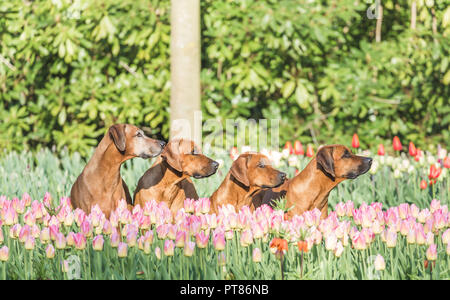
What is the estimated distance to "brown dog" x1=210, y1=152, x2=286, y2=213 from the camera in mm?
4523

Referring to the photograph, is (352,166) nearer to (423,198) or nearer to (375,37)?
(423,198)

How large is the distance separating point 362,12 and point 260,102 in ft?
5.92

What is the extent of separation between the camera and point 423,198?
18.2ft

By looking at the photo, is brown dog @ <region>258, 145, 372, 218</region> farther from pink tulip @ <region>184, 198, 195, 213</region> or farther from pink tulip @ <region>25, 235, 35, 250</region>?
pink tulip @ <region>25, 235, 35, 250</region>

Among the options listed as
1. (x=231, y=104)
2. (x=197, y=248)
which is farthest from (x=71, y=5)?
(x=197, y=248)

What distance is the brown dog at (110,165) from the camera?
4305 millimetres

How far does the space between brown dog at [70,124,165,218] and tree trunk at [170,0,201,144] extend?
2219 millimetres

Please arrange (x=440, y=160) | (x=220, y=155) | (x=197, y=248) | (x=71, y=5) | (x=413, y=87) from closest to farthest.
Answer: (x=197, y=248) → (x=440, y=160) → (x=220, y=155) → (x=71, y=5) → (x=413, y=87)

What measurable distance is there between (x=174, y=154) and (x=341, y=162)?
1097mm

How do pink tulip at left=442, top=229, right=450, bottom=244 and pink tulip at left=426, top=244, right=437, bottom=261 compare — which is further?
pink tulip at left=442, top=229, right=450, bottom=244

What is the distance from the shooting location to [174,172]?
458cm

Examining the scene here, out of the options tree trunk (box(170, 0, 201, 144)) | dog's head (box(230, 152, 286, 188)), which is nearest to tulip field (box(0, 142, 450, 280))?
dog's head (box(230, 152, 286, 188))

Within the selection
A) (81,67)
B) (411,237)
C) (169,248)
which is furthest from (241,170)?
(81,67)

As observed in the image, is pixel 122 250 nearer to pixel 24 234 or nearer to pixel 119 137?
pixel 24 234
